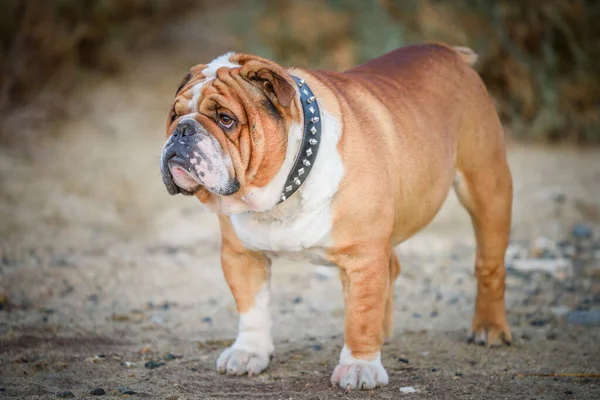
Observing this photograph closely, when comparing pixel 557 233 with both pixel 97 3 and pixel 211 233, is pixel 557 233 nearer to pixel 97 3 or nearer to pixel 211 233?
pixel 211 233

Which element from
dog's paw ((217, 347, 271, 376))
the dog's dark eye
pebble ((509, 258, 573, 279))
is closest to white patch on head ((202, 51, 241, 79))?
the dog's dark eye

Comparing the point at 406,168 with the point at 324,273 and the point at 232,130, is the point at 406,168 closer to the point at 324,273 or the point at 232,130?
the point at 232,130

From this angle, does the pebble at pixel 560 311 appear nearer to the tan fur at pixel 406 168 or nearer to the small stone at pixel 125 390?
the tan fur at pixel 406 168

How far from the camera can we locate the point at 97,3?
11.6 meters

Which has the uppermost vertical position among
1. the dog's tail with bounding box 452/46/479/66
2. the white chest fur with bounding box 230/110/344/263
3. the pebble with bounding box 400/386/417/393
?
the dog's tail with bounding box 452/46/479/66

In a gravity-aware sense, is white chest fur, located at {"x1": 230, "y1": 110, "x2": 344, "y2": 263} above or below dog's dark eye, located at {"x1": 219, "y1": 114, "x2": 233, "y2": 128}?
below

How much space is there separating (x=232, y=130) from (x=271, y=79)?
286 millimetres

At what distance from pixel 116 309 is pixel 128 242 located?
1.80 metres

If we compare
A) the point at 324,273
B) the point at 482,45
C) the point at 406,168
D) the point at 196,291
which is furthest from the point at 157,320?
the point at 482,45

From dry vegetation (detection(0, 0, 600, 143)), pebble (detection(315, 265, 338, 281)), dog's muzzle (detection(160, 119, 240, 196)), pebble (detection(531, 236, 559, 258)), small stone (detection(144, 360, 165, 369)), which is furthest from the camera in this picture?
dry vegetation (detection(0, 0, 600, 143))

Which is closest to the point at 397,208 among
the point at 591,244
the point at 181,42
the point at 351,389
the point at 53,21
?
the point at 351,389

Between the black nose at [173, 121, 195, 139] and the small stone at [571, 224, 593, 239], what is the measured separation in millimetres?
4962

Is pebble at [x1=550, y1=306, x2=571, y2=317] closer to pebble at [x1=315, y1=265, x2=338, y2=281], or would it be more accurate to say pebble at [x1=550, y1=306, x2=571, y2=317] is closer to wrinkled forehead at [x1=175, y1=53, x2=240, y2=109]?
pebble at [x1=315, y1=265, x2=338, y2=281]

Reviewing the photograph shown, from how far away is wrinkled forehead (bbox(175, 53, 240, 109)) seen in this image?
4.07 meters
